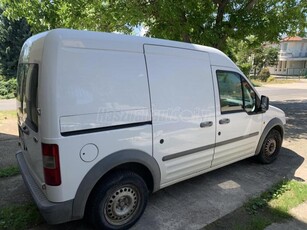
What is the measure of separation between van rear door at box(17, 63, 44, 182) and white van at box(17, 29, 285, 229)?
12 mm

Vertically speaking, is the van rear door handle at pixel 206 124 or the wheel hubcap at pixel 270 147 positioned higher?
the van rear door handle at pixel 206 124

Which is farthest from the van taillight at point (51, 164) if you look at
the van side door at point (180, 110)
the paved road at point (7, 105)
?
the paved road at point (7, 105)

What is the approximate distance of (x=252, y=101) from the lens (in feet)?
14.6

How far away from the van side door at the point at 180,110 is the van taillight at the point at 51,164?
1135 mm

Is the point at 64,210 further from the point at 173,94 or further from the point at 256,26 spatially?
the point at 256,26

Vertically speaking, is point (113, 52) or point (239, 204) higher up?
point (113, 52)

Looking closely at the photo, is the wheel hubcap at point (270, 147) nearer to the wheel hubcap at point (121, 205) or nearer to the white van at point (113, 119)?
the white van at point (113, 119)

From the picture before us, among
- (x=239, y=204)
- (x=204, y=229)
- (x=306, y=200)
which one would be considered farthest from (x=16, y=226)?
(x=306, y=200)

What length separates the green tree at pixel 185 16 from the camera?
7.13m

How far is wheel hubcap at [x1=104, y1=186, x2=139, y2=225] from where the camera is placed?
2.98 metres

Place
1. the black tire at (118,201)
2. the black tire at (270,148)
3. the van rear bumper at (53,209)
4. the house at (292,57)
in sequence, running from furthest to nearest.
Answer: the house at (292,57) < the black tire at (270,148) < the black tire at (118,201) < the van rear bumper at (53,209)

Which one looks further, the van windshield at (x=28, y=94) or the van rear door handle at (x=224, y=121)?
the van rear door handle at (x=224, y=121)

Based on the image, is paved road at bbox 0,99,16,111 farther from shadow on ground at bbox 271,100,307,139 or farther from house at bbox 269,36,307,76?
house at bbox 269,36,307,76

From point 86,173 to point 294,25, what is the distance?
811 cm
